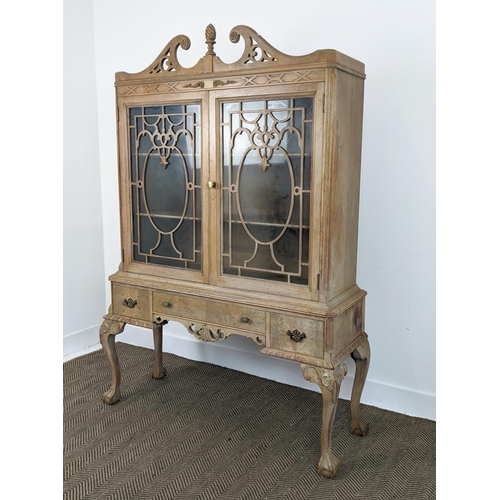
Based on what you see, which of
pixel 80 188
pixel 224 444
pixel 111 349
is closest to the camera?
pixel 224 444

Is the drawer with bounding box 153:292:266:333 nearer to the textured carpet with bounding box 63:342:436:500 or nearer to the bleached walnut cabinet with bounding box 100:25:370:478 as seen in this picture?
the bleached walnut cabinet with bounding box 100:25:370:478

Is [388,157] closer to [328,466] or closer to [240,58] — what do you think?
[240,58]

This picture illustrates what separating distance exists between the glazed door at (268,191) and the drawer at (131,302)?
443 mm

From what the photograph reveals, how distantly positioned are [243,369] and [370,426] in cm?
85

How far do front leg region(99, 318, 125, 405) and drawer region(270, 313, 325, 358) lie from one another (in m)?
0.86

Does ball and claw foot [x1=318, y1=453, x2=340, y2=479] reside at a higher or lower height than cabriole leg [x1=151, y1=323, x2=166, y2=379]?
lower

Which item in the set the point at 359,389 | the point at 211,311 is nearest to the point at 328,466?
the point at 359,389

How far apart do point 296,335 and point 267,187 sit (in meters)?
0.60

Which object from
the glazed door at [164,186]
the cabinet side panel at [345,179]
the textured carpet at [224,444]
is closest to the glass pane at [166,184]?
the glazed door at [164,186]

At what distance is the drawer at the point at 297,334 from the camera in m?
2.04

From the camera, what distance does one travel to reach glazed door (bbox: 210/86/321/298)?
2.03 m

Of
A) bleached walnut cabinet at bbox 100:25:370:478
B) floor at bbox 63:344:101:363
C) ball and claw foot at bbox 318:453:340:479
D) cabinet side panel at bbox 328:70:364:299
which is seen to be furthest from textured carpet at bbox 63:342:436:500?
cabinet side panel at bbox 328:70:364:299

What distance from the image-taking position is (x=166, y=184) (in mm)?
2404
